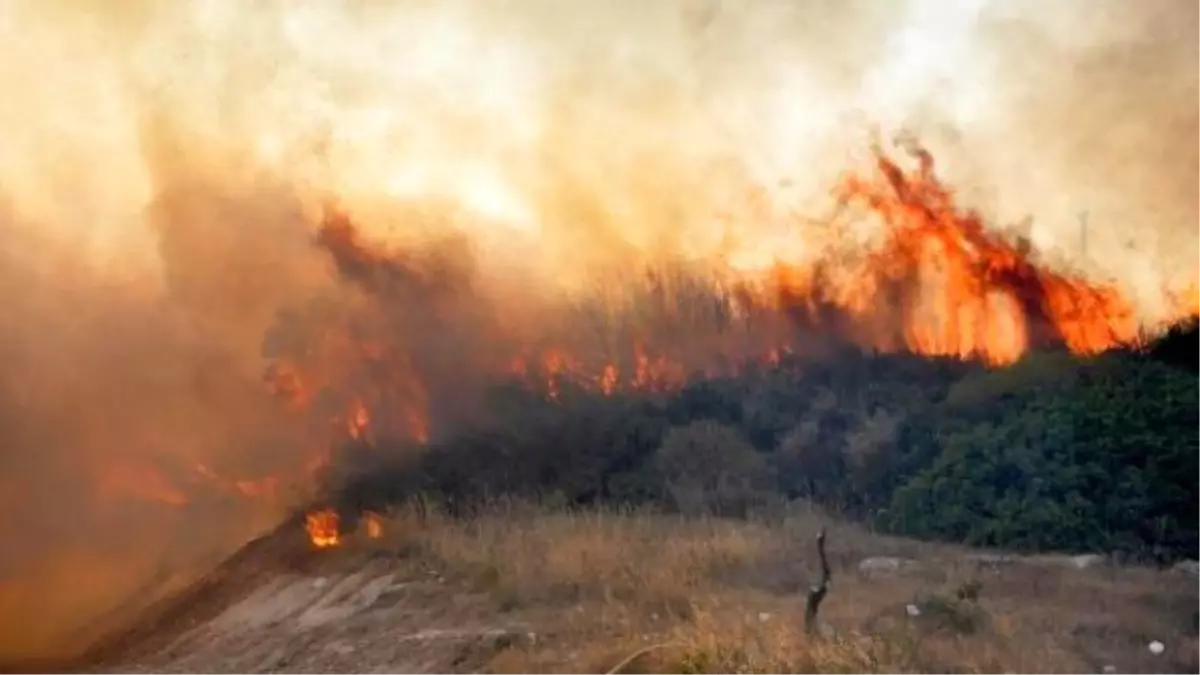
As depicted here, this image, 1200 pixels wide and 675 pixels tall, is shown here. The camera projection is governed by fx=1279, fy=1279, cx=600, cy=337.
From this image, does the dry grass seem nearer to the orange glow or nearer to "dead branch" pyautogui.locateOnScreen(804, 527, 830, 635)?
"dead branch" pyautogui.locateOnScreen(804, 527, 830, 635)

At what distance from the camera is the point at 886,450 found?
7594 millimetres

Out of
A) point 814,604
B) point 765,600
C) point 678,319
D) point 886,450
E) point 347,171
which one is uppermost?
point 347,171

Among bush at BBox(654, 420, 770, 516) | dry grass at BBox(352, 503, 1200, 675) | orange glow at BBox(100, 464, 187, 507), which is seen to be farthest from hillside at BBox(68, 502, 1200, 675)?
orange glow at BBox(100, 464, 187, 507)

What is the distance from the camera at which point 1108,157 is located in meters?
7.34

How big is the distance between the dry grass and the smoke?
148 centimetres

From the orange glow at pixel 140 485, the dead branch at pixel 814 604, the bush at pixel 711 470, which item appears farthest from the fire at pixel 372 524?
the dead branch at pixel 814 604

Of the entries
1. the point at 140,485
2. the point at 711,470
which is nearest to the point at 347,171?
the point at 140,485

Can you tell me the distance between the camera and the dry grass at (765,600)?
18.8ft

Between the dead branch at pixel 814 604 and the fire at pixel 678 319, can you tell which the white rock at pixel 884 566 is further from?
the fire at pixel 678 319

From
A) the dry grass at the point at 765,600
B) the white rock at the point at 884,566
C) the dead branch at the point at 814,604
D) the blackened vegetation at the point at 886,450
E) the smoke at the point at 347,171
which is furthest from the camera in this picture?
the smoke at the point at 347,171

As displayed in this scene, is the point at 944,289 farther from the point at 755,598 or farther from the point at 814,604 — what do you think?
the point at 814,604

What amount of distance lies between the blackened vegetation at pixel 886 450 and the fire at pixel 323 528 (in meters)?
0.13

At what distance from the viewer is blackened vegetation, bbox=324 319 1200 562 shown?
7.02m

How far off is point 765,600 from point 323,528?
275cm
